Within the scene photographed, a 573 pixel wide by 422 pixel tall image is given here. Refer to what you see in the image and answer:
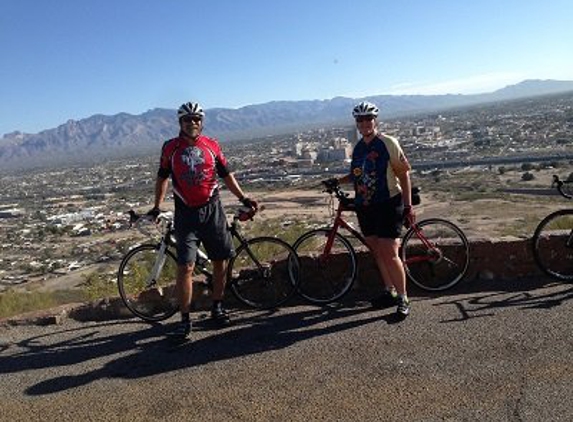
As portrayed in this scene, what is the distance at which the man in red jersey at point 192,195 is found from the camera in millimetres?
5395

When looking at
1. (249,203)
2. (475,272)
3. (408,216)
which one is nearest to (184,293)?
(249,203)

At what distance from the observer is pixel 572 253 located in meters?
6.05

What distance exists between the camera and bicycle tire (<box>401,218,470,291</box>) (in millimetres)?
6055

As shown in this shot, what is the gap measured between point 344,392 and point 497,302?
2.06m

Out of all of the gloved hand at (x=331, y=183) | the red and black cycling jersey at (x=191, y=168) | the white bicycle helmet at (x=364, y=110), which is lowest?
the gloved hand at (x=331, y=183)

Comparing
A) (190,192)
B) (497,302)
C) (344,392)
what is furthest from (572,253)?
(190,192)

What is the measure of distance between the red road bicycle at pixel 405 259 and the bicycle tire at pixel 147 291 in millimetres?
1299

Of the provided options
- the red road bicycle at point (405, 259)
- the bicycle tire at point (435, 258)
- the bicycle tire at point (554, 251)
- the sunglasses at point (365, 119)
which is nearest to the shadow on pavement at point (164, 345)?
the red road bicycle at point (405, 259)

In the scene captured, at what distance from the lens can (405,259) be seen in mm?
6062

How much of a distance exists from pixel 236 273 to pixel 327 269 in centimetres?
89

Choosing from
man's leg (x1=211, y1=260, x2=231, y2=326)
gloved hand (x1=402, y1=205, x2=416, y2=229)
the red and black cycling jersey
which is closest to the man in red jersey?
the red and black cycling jersey

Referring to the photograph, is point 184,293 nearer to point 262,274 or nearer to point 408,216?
point 262,274

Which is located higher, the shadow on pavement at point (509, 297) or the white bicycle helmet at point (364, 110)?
the white bicycle helmet at point (364, 110)

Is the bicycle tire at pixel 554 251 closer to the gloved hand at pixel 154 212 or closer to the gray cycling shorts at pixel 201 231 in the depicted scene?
the gray cycling shorts at pixel 201 231
